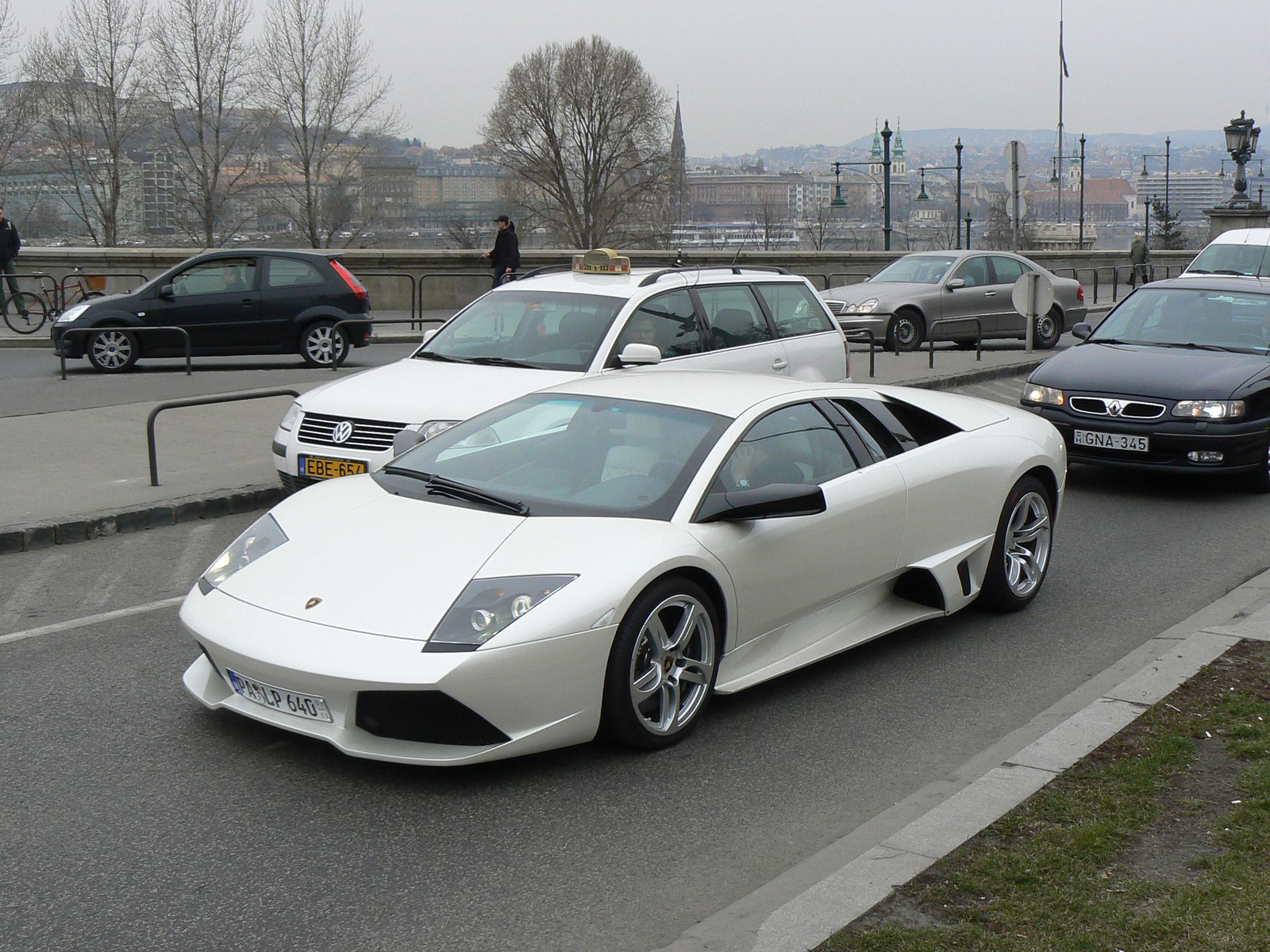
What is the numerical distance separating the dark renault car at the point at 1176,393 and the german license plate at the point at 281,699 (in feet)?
23.8

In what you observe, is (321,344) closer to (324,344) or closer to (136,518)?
(324,344)

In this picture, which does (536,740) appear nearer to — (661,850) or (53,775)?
(661,850)

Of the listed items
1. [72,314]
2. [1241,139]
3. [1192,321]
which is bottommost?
[1192,321]

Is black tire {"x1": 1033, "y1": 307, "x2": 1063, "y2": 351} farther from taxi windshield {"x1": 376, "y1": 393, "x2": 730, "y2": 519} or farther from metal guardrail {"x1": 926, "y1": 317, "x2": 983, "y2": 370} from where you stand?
taxi windshield {"x1": 376, "y1": 393, "x2": 730, "y2": 519}

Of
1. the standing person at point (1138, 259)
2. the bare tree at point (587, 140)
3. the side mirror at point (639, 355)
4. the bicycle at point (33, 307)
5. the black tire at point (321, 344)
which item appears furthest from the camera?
the bare tree at point (587, 140)

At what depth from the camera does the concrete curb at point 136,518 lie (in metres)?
8.34

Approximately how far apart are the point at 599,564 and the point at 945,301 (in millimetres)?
17442

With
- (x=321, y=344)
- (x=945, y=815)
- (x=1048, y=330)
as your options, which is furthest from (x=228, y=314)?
(x=945, y=815)

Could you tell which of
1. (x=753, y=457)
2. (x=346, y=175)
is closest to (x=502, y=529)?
(x=753, y=457)

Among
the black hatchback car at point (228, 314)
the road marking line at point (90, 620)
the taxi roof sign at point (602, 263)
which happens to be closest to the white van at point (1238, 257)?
the taxi roof sign at point (602, 263)

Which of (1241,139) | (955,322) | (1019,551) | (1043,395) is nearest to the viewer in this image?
(1019,551)

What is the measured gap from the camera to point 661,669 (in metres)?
4.89

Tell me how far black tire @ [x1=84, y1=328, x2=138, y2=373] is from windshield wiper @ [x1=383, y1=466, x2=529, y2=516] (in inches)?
509

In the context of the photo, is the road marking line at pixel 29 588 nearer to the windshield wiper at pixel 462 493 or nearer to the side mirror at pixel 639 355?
the windshield wiper at pixel 462 493
